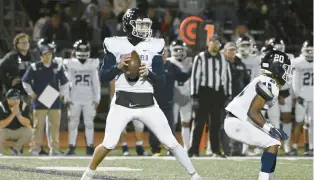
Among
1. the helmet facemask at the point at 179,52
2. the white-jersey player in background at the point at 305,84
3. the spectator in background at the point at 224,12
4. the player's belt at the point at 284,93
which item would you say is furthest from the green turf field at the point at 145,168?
the spectator in background at the point at 224,12

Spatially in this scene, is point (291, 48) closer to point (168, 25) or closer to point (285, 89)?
point (168, 25)

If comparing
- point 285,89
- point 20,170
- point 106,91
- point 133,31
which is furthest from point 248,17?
point 133,31

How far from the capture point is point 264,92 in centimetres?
681

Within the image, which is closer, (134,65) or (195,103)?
(134,65)

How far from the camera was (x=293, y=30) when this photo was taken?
16922 mm

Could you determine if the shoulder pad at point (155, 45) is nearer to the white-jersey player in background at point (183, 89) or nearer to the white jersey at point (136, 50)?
the white jersey at point (136, 50)

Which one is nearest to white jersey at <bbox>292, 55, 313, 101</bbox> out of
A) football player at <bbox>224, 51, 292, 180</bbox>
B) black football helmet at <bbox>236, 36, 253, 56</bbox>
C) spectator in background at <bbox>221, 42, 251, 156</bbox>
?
black football helmet at <bbox>236, 36, 253, 56</bbox>

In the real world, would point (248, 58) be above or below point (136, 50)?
below

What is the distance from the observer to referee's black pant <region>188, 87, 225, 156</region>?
36.5ft

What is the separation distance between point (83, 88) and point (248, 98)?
195 inches

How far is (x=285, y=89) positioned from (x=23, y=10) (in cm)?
582

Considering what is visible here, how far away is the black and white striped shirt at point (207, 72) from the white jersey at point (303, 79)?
4.49ft

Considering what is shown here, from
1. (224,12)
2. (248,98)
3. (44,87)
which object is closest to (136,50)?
(248,98)

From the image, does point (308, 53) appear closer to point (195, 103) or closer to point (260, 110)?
point (195, 103)
